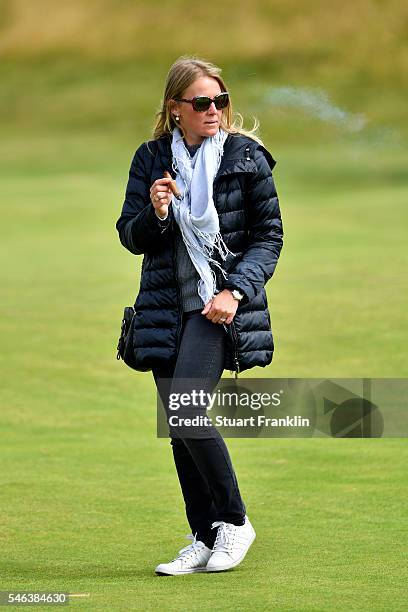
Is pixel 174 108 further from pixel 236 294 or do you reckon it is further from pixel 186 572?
pixel 186 572

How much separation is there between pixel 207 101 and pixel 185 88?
0.12 metres

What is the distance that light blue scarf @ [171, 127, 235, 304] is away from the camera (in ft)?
14.7

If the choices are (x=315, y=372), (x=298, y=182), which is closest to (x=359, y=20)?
(x=298, y=182)

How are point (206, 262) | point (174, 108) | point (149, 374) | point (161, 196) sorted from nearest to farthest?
point (161, 196) → point (206, 262) → point (174, 108) → point (149, 374)

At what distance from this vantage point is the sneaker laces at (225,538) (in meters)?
4.54

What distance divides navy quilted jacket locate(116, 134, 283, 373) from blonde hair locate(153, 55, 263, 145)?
Answer: 0.06m

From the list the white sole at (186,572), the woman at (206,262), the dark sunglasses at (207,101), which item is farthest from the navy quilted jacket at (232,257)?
the white sole at (186,572)

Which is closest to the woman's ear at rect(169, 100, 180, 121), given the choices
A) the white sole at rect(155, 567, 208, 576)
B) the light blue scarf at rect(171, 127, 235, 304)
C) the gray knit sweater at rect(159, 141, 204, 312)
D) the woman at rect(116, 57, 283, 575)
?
the woman at rect(116, 57, 283, 575)

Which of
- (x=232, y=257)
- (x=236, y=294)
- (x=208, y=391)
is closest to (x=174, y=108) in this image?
(x=232, y=257)

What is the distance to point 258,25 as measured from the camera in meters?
38.3

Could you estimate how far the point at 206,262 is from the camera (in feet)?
14.8

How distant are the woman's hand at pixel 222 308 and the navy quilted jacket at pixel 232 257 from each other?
46 mm

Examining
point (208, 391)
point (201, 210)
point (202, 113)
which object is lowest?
point (208, 391)

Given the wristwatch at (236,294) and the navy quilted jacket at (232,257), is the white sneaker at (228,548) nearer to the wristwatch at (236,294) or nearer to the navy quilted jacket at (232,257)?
the navy quilted jacket at (232,257)
